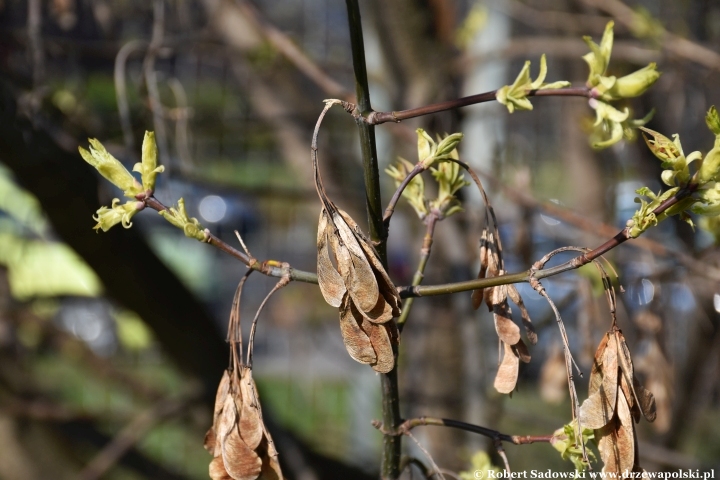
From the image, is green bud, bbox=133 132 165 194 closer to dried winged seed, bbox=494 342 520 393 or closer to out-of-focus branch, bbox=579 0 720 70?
dried winged seed, bbox=494 342 520 393

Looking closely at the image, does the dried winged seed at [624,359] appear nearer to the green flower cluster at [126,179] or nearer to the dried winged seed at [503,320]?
the dried winged seed at [503,320]

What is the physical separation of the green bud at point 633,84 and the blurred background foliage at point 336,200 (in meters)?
0.75

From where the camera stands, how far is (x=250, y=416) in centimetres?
74

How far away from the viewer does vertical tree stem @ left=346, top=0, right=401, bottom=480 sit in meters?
0.65

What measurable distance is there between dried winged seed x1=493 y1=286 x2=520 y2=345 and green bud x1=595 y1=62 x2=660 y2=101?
23 centimetres

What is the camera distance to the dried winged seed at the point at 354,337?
67 centimetres

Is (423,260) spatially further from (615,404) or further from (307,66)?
(307,66)

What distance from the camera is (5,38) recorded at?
6.11 feet

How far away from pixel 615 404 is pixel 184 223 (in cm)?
48

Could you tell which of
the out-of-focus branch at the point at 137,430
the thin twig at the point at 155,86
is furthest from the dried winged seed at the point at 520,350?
the out-of-focus branch at the point at 137,430

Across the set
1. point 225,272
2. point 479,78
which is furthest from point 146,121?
point 225,272

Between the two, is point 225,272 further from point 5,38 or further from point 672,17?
point 5,38

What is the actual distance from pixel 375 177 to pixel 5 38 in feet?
5.14

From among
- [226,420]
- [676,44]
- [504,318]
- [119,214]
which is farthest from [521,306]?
[676,44]
